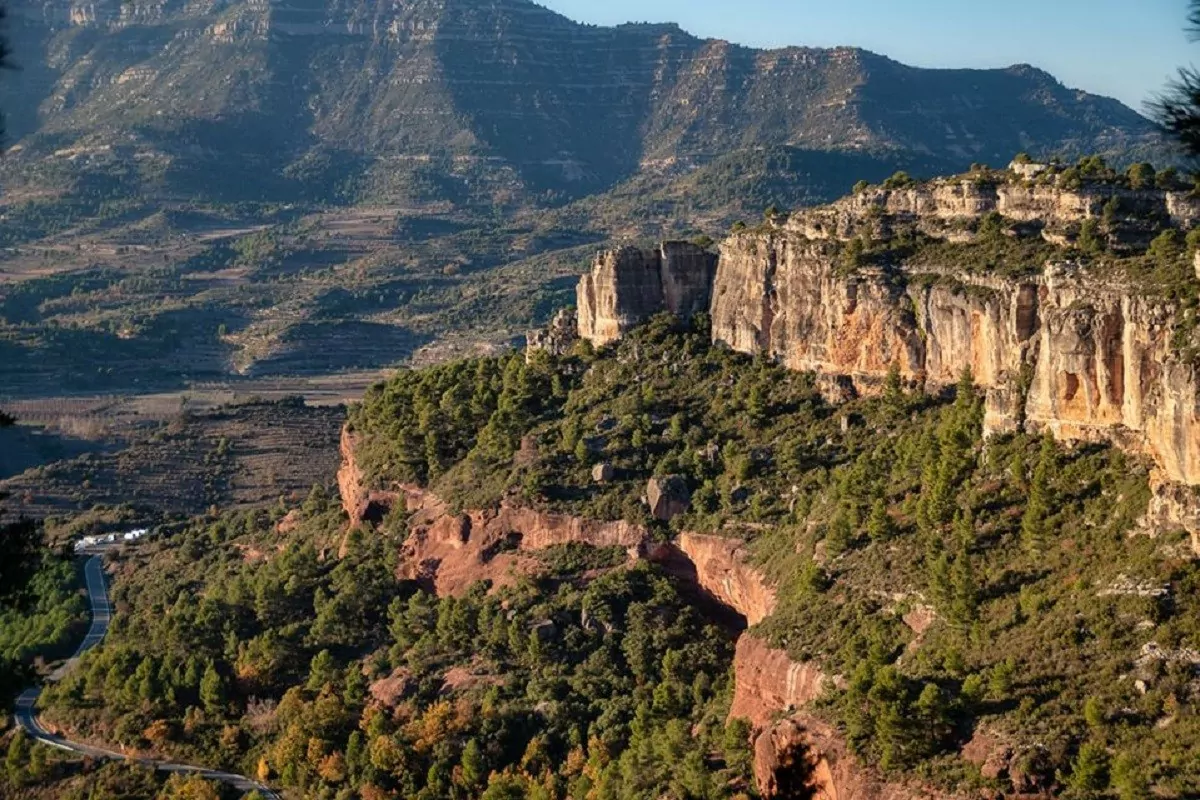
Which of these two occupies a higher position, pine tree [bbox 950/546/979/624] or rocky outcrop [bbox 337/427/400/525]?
pine tree [bbox 950/546/979/624]

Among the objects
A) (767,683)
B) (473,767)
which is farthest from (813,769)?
(473,767)

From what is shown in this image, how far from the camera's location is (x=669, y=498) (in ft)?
217

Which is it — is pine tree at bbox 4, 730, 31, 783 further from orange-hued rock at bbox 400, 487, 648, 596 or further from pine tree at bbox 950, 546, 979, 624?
pine tree at bbox 950, 546, 979, 624

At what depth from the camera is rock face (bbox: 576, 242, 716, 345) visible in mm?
79213

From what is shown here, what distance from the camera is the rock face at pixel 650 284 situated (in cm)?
7921

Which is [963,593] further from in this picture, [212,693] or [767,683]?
[212,693]

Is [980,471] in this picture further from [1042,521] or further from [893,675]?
[893,675]

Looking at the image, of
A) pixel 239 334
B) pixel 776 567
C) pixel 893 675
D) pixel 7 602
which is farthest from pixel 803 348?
pixel 239 334

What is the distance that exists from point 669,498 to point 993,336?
1380cm

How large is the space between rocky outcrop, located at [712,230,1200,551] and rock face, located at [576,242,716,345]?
303 centimetres

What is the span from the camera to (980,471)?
54.4 metres

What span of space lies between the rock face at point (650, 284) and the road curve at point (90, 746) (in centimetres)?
2610

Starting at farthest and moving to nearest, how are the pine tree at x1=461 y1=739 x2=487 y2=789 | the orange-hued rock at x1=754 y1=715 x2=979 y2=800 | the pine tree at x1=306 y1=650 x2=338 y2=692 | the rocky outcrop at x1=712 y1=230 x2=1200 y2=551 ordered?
the pine tree at x1=306 y1=650 x2=338 y2=692 → the pine tree at x1=461 y1=739 x2=487 y2=789 → the rocky outcrop at x1=712 y1=230 x2=1200 y2=551 → the orange-hued rock at x1=754 y1=715 x2=979 y2=800

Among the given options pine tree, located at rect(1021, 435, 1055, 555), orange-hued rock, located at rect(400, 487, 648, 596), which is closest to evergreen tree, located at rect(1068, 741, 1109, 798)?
pine tree, located at rect(1021, 435, 1055, 555)
